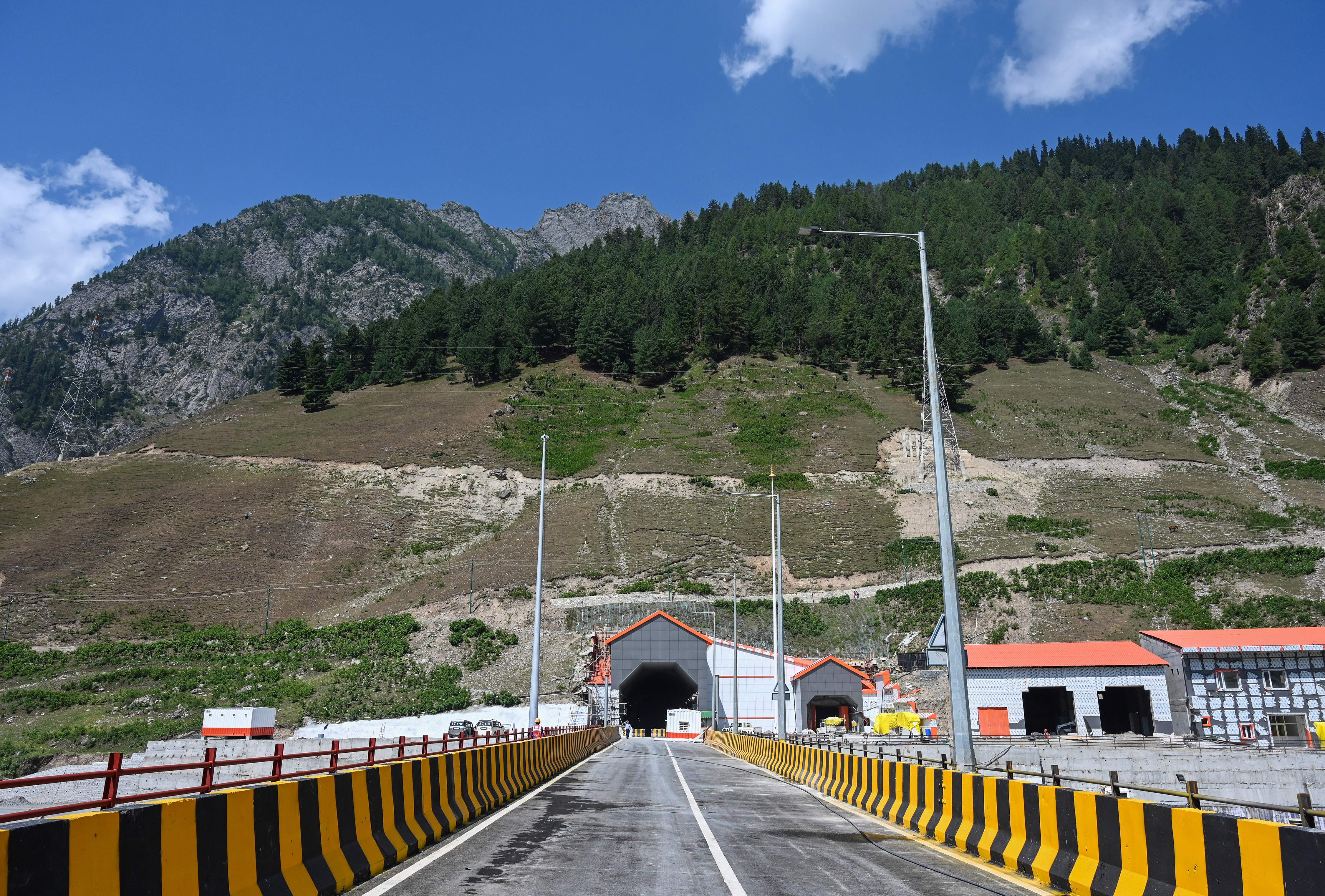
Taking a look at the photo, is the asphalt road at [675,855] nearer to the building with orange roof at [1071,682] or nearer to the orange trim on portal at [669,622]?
the building with orange roof at [1071,682]

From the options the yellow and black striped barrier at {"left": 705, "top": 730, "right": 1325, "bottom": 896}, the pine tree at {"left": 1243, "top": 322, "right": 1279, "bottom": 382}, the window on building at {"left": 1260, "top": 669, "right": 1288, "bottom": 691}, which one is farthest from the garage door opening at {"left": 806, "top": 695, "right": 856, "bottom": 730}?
the pine tree at {"left": 1243, "top": 322, "right": 1279, "bottom": 382}

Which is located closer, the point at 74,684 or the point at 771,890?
the point at 771,890

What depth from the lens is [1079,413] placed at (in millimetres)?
116250

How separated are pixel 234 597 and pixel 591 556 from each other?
1322 inches

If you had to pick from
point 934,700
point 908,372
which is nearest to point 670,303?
point 908,372

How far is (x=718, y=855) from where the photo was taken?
1016 centimetres

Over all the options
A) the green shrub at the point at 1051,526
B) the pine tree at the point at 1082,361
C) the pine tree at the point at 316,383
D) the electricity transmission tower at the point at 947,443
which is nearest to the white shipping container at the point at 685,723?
the green shrub at the point at 1051,526

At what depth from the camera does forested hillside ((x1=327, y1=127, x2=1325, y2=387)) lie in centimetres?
14150

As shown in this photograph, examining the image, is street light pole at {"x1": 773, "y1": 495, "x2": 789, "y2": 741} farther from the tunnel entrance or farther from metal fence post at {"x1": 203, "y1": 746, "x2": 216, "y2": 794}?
the tunnel entrance

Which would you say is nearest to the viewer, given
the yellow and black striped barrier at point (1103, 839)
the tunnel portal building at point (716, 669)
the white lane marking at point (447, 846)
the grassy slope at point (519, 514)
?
the yellow and black striped barrier at point (1103, 839)

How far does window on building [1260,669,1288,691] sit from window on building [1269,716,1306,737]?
1.43m

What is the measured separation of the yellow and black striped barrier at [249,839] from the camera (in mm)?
4590

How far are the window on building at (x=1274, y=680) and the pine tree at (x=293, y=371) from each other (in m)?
138

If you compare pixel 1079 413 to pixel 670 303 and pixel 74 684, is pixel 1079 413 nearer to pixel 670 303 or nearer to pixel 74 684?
pixel 670 303
